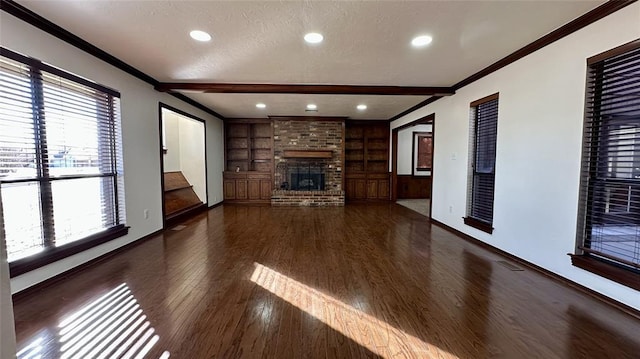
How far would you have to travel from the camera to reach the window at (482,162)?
387 centimetres

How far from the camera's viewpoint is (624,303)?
223cm

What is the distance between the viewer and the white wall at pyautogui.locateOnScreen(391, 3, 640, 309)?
2.45 metres

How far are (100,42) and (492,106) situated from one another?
16.0 ft

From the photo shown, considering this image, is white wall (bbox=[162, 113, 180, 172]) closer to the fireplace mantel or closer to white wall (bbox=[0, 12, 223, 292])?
white wall (bbox=[0, 12, 223, 292])

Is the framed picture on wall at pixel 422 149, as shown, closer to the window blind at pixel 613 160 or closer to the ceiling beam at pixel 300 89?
the ceiling beam at pixel 300 89

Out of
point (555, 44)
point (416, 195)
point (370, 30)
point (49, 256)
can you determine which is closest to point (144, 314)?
point (49, 256)

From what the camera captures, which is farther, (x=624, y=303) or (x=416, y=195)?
(x=416, y=195)

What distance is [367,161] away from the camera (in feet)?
27.8

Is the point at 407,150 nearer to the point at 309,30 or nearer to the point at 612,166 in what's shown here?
the point at 612,166

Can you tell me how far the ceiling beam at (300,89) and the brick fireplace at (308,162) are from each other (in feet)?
10.4

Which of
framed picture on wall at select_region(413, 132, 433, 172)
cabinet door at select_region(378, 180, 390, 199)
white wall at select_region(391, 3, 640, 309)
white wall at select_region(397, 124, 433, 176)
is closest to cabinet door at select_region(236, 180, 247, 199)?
cabinet door at select_region(378, 180, 390, 199)

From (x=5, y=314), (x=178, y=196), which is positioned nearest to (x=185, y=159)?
(x=178, y=196)

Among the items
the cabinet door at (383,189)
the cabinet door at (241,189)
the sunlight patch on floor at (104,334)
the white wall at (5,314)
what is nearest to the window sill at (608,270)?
the sunlight patch on floor at (104,334)

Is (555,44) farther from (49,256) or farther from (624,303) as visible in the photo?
(49,256)
